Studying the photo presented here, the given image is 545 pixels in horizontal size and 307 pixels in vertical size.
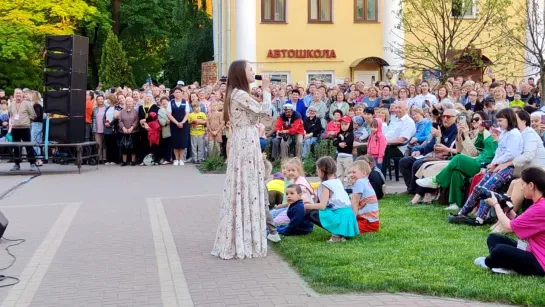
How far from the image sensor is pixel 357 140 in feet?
58.0

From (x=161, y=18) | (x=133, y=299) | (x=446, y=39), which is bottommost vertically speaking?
(x=133, y=299)

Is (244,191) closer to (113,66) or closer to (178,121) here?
(178,121)

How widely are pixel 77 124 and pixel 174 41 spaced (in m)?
23.1

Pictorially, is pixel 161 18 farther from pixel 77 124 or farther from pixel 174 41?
pixel 77 124

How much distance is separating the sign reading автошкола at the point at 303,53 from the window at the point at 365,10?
6.58ft

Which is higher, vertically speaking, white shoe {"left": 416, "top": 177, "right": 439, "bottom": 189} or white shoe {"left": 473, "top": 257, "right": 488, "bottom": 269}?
white shoe {"left": 416, "top": 177, "right": 439, "bottom": 189}

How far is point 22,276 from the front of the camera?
29.3 feet

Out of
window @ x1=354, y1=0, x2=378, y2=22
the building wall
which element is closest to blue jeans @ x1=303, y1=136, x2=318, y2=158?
the building wall

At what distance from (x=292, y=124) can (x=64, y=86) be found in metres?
5.78

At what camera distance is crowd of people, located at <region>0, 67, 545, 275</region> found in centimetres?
1053

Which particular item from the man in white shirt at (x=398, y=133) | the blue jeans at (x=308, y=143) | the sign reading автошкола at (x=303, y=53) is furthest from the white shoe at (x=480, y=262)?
the sign reading автошкола at (x=303, y=53)

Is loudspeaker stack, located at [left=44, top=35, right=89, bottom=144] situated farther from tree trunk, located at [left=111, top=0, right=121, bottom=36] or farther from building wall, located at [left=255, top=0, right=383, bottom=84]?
tree trunk, located at [left=111, top=0, right=121, bottom=36]

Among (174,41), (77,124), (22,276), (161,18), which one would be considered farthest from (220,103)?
(161,18)

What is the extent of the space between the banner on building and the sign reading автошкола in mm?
3210
